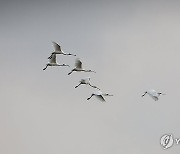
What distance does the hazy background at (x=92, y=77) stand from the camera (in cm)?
200

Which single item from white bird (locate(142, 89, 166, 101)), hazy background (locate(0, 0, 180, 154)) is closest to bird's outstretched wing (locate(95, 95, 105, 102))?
hazy background (locate(0, 0, 180, 154))

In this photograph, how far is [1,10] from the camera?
2.19 metres

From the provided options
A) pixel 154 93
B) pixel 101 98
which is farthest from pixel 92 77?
pixel 154 93

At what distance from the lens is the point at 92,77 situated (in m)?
2.04

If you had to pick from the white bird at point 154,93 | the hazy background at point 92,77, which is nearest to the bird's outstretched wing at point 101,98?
Answer: the hazy background at point 92,77

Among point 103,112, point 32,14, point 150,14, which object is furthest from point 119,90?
point 32,14

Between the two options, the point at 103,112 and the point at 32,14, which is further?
the point at 32,14

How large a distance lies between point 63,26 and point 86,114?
0.56 meters

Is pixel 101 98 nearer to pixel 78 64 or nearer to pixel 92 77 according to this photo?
pixel 92 77

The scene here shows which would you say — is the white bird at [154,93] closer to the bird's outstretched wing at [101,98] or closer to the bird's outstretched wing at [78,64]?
the bird's outstretched wing at [101,98]

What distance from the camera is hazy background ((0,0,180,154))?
2004 millimetres

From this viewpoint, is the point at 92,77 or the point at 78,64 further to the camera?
the point at 92,77

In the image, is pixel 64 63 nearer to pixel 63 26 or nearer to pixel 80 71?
pixel 80 71

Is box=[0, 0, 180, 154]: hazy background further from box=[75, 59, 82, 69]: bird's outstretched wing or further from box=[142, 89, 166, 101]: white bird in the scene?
box=[75, 59, 82, 69]: bird's outstretched wing
